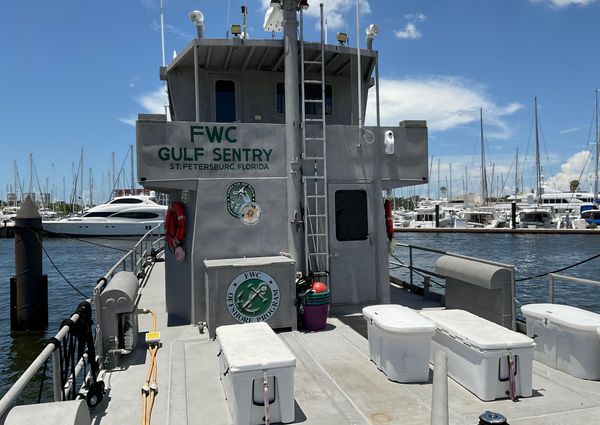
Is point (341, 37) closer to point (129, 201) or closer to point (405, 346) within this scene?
point (405, 346)

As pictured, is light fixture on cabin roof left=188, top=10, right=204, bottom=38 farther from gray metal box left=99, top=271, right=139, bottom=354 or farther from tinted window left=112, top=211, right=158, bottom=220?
tinted window left=112, top=211, right=158, bottom=220

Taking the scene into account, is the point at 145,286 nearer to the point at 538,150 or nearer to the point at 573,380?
the point at 573,380

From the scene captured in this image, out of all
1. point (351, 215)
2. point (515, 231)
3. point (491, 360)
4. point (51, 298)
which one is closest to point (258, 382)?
point (491, 360)

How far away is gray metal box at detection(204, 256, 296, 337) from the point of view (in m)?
7.22

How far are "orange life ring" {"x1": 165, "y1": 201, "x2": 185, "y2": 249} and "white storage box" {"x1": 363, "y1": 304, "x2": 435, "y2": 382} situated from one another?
4.18 m

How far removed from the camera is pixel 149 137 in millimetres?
7645

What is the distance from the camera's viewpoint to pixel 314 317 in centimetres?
750

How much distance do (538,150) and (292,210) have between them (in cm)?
7023

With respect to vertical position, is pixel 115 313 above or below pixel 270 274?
below

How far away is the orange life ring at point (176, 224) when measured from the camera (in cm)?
839

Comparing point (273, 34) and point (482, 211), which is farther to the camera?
point (482, 211)

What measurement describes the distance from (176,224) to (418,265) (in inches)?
961

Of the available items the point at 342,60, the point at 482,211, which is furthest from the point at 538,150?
the point at 342,60

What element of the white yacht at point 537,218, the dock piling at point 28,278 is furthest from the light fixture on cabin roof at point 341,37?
the white yacht at point 537,218
